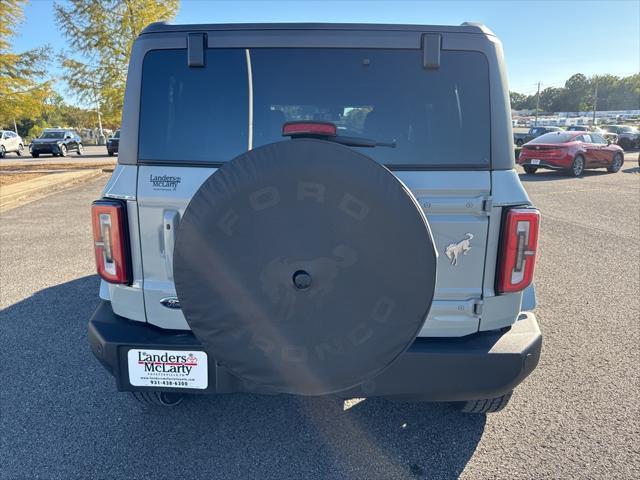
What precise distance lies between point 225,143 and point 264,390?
114 cm

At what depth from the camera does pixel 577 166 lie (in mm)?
16234

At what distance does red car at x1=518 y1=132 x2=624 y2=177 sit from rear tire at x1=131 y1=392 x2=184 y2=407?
52.0 feet

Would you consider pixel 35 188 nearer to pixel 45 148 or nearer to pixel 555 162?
pixel 555 162

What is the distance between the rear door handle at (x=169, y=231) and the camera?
212 centimetres

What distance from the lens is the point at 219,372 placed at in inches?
82.7

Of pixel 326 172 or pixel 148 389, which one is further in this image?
pixel 148 389

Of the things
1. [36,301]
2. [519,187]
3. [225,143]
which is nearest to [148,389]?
[225,143]

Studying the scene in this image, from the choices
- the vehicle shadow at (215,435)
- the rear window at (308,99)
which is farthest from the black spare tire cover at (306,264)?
the vehicle shadow at (215,435)

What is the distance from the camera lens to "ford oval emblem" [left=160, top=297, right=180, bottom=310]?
2.22m

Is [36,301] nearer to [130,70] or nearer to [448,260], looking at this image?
[130,70]

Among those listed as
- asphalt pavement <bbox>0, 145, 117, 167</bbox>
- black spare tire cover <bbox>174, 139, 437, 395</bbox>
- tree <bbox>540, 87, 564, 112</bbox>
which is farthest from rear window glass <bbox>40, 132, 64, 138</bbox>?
tree <bbox>540, 87, 564, 112</bbox>

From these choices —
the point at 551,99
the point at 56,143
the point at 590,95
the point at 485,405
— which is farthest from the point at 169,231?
the point at 551,99

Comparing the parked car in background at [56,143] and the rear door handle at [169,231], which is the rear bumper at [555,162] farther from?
the parked car in background at [56,143]

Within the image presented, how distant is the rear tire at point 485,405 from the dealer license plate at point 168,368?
1.49 metres
